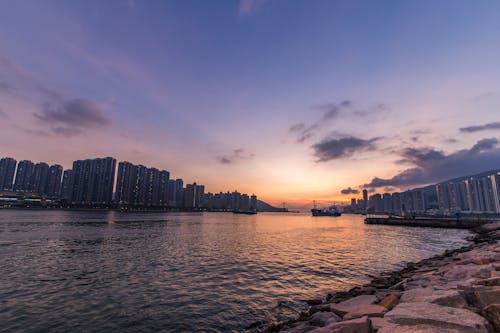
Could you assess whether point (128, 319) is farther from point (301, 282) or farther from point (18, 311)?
point (301, 282)

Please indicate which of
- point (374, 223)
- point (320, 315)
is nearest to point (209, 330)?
point (320, 315)

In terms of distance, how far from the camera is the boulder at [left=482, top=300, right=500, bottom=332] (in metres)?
5.31

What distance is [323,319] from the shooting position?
8891 mm

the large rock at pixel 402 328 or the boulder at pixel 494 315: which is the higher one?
the boulder at pixel 494 315

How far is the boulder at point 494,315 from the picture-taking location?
531cm

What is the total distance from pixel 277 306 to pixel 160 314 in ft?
18.8

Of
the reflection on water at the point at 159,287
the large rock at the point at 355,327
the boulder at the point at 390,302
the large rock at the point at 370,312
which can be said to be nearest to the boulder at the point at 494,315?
the large rock at the point at 355,327

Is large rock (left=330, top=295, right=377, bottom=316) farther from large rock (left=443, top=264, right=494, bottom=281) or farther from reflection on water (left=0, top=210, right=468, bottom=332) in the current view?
large rock (left=443, top=264, right=494, bottom=281)

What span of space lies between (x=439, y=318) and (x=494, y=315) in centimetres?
125

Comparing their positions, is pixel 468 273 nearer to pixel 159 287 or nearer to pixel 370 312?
pixel 370 312

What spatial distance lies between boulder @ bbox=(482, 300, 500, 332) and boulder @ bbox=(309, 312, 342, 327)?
428cm

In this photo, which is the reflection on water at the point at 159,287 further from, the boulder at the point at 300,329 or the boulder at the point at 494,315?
the boulder at the point at 494,315

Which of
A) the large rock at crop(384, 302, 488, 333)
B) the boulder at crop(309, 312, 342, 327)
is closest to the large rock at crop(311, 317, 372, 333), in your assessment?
the large rock at crop(384, 302, 488, 333)

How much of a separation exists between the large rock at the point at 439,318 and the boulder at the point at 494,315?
0.95ft
